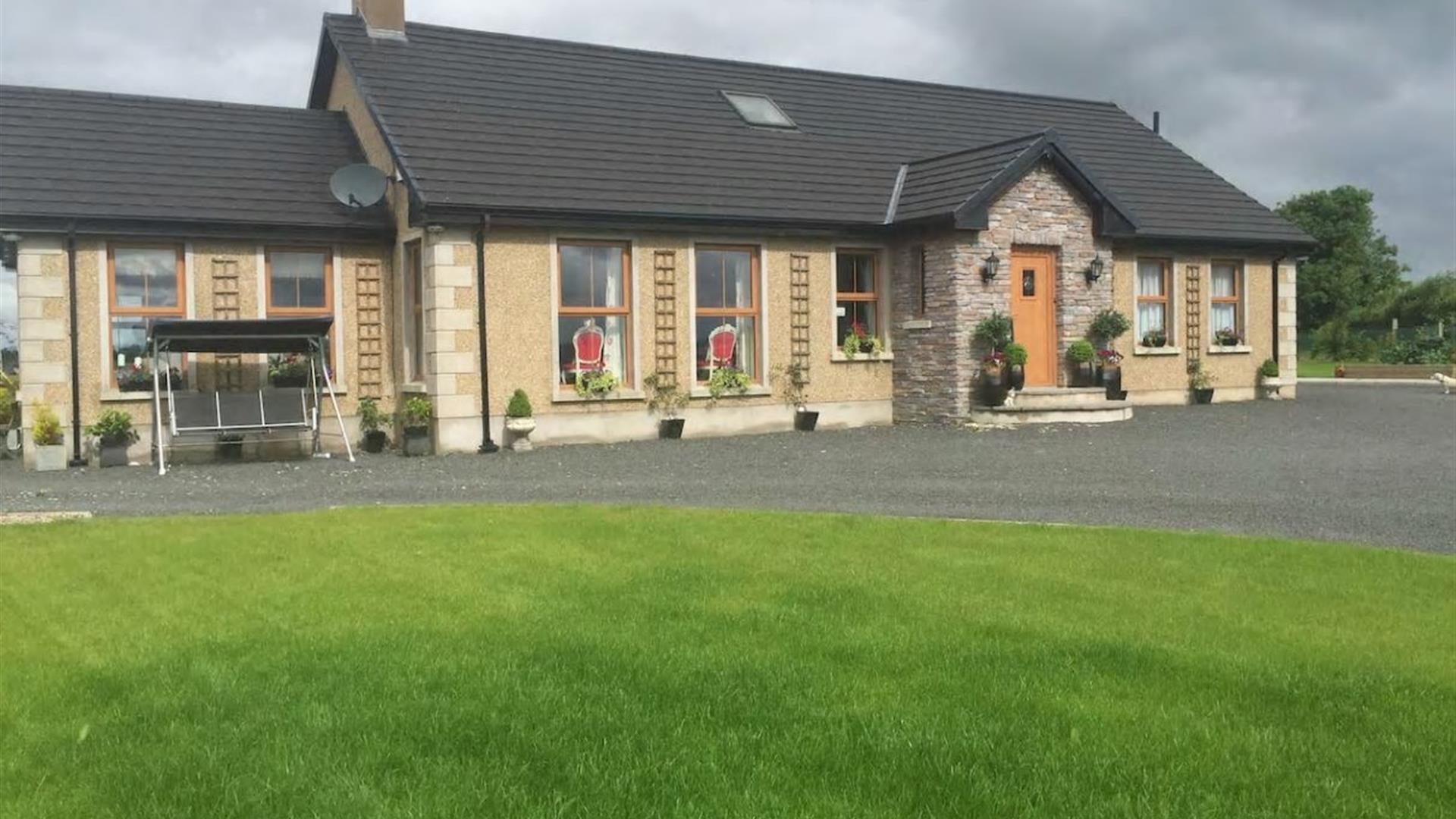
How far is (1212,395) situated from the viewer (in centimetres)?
2352

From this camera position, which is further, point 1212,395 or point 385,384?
point 1212,395

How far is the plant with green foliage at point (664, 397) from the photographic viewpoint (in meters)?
18.5

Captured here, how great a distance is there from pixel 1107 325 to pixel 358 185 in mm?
11748

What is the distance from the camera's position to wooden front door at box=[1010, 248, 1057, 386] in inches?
798

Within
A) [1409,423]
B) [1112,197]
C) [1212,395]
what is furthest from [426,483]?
[1212,395]

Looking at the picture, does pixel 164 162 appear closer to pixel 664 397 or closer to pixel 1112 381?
pixel 664 397

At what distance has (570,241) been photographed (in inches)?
710

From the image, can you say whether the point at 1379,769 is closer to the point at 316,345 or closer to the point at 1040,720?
the point at 1040,720

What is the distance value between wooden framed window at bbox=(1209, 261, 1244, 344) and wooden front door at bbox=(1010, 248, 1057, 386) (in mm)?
5066

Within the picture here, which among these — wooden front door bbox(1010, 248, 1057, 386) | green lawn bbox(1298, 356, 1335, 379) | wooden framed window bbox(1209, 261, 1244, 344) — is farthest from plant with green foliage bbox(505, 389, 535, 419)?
green lawn bbox(1298, 356, 1335, 379)

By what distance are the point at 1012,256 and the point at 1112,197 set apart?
6.75ft

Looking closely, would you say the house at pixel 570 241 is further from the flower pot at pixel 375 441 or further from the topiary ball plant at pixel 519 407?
the flower pot at pixel 375 441

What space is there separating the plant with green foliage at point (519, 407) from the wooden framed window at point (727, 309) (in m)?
2.98

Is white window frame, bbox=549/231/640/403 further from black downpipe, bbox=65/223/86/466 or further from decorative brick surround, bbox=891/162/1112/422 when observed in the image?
black downpipe, bbox=65/223/86/466
